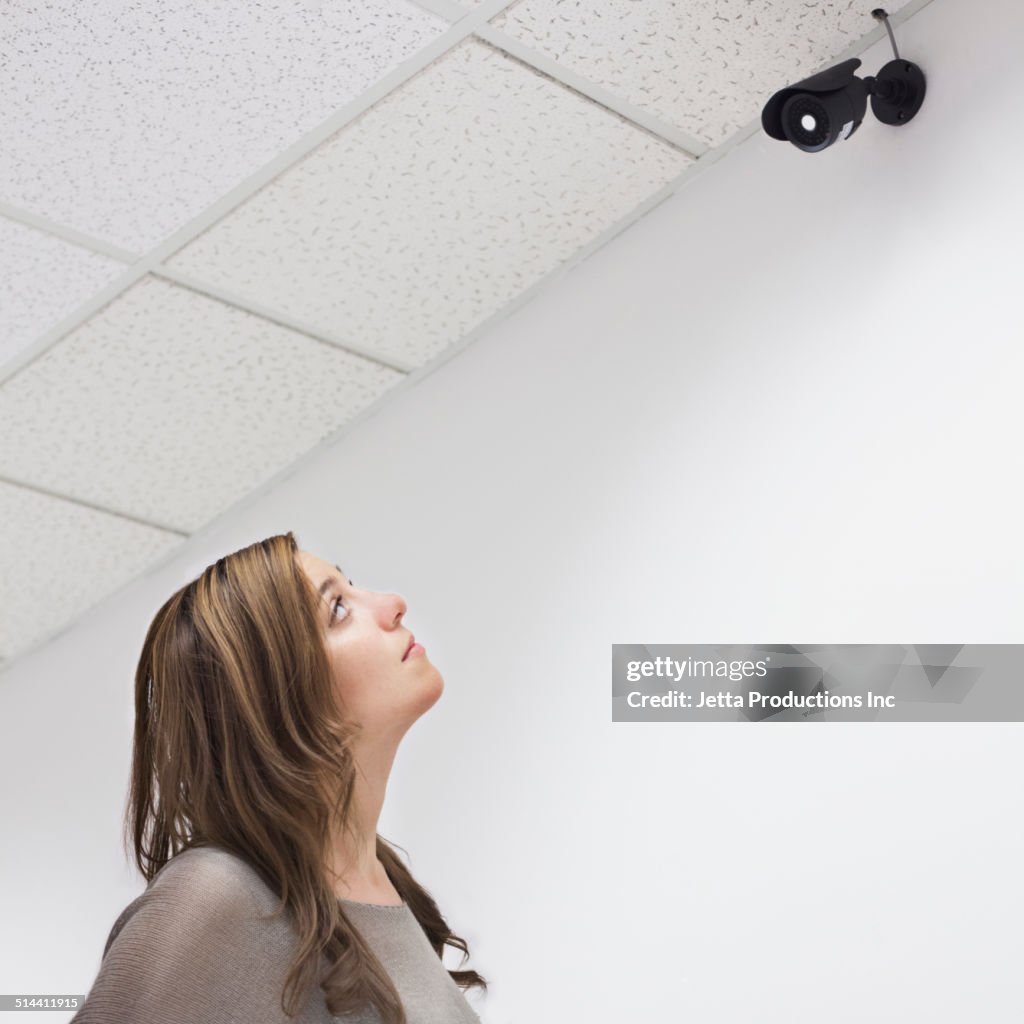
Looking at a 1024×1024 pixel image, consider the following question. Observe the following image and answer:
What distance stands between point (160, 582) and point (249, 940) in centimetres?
169

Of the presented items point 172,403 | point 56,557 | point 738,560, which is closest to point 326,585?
point 738,560

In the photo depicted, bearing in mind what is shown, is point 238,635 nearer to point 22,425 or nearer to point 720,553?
point 720,553

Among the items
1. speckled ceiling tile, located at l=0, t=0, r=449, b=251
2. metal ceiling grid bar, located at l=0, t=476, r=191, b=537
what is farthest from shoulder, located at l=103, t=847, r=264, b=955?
metal ceiling grid bar, located at l=0, t=476, r=191, b=537

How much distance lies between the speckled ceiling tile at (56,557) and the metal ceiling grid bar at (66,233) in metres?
0.64

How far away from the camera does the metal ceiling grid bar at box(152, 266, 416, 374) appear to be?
2340 mm

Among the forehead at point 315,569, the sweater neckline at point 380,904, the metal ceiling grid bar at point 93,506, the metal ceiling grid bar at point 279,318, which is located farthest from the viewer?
the metal ceiling grid bar at point 93,506

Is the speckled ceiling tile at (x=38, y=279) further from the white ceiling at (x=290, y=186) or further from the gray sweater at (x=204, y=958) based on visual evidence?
the gray sweater at (x=204, y=958)

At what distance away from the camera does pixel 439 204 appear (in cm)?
230

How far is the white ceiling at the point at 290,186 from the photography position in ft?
6.58

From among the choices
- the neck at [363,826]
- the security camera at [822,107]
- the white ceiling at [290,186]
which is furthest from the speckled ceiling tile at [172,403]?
the neck at [363,826]

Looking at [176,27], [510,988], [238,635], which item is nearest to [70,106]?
[176,27]

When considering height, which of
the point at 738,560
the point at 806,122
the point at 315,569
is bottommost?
the point at 315,569

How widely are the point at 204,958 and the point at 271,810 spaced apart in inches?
6.7

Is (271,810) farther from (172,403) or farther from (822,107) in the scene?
(172,403)
